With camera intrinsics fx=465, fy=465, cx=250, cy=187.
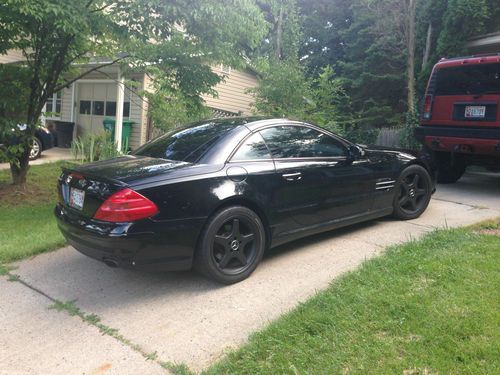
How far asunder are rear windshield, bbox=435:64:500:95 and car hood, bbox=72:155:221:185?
17.0 feet

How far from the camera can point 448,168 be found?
890 centimetres

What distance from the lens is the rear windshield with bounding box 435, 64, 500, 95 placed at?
6.99m

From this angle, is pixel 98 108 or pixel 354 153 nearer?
pixel 354 153

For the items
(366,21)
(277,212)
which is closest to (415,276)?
(277,212)

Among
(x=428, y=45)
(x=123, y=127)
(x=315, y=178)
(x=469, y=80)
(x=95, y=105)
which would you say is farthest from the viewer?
(x=95, y=105)

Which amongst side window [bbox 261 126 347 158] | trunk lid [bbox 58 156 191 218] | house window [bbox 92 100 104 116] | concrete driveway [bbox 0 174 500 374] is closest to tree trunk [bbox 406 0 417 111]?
side window [bbox 261 126 347 158]

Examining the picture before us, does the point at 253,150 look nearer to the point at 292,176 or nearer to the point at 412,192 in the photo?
the point at 292,176

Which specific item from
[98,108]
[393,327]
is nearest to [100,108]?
[98,108]

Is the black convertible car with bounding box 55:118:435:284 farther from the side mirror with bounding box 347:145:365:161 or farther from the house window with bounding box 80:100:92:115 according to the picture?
the house window with bounding box 80:100:92:115

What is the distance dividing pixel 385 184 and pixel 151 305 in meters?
3.16

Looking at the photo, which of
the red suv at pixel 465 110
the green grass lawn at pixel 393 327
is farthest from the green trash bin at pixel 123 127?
the green grass lawn at pixel 393 327

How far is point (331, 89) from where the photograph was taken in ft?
39.3

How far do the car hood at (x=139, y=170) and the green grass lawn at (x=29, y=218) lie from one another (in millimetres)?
1510

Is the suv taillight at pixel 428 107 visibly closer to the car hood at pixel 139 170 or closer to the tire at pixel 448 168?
the tire at pixel 448 168
